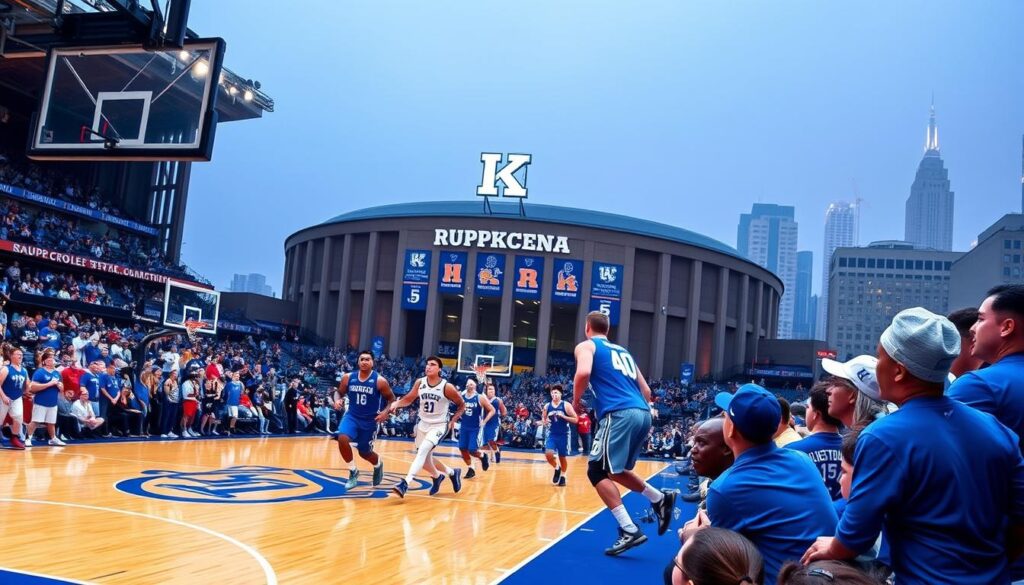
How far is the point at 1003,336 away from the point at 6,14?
1178cm

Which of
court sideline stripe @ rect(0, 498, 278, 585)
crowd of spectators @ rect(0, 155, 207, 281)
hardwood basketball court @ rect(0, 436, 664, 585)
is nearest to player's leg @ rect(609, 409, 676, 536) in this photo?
hardwood basketball court @ rect(0, 436, 664, 585)

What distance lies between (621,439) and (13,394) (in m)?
11.8

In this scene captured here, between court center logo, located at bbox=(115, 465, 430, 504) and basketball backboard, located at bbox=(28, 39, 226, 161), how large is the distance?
420cm

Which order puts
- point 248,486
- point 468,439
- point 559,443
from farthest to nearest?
point 559,443
point 468,439
point 248,486

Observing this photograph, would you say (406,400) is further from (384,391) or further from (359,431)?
(359,431)

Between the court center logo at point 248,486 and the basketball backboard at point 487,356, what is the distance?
75.3ft

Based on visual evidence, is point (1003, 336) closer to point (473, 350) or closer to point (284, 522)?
point (284, 522)

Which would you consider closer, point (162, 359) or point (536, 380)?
point (162, 359)

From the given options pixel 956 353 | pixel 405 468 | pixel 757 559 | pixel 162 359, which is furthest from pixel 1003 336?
pixel 162 359

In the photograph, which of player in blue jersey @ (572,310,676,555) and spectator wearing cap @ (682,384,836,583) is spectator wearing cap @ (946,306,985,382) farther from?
player in blue jersey @ (572,310,676,555)

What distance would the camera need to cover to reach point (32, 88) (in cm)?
3434

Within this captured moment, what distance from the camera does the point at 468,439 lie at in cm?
1524

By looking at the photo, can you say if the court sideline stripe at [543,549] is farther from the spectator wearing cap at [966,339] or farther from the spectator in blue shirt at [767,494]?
the spectator wearing cap at [966,339]

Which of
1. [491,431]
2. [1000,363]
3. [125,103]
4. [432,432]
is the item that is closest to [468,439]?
[432,432]
